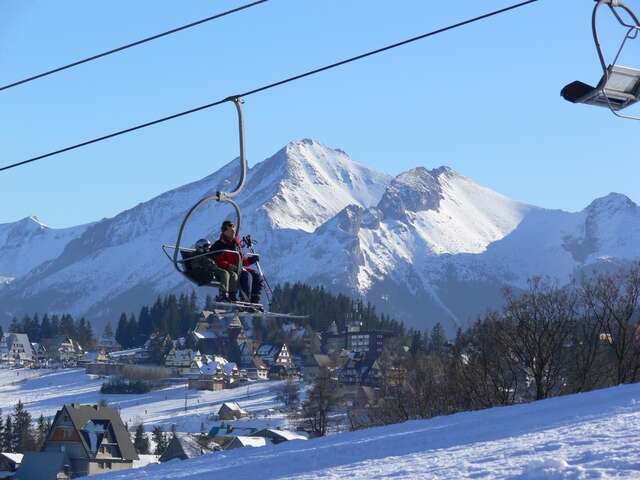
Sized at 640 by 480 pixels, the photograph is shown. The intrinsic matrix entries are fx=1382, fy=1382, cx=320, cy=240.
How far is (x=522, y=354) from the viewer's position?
58.4 meters

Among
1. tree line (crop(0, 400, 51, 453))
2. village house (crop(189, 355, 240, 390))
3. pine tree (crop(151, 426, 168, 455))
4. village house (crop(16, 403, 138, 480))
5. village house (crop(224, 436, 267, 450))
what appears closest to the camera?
village house (crop(224, 436, 267, 450))

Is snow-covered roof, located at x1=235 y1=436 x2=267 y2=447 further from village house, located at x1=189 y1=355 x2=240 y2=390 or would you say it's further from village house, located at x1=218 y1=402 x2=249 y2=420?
village house, located at x1=189 y1=355 x2=240 y2=390

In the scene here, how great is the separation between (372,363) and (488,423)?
15794 centimetres

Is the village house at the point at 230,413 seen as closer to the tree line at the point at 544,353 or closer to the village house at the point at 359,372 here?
the village house at the point at 359,372

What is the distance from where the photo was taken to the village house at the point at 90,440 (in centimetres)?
8662

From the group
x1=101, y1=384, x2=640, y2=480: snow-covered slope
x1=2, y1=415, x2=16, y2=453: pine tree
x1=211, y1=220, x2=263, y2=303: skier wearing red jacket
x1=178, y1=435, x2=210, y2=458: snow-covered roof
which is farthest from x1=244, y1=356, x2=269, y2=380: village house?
x1=211, y1=220, x2=263, y2=303: skier wearing red jacket

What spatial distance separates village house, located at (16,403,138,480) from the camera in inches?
3410

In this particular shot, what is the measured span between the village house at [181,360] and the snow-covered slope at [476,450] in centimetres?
16476

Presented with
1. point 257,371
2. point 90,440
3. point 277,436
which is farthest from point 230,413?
point 257,371

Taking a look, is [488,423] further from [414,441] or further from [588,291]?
[588,291]

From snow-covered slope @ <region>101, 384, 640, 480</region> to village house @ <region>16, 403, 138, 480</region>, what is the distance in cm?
5917

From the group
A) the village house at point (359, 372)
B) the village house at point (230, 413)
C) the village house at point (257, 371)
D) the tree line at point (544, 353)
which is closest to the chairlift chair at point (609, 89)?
the tree line at point (544, 353)

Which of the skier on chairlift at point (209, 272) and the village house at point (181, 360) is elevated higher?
the village house at point (181, 360)

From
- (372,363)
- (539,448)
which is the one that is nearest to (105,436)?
(539,448)
